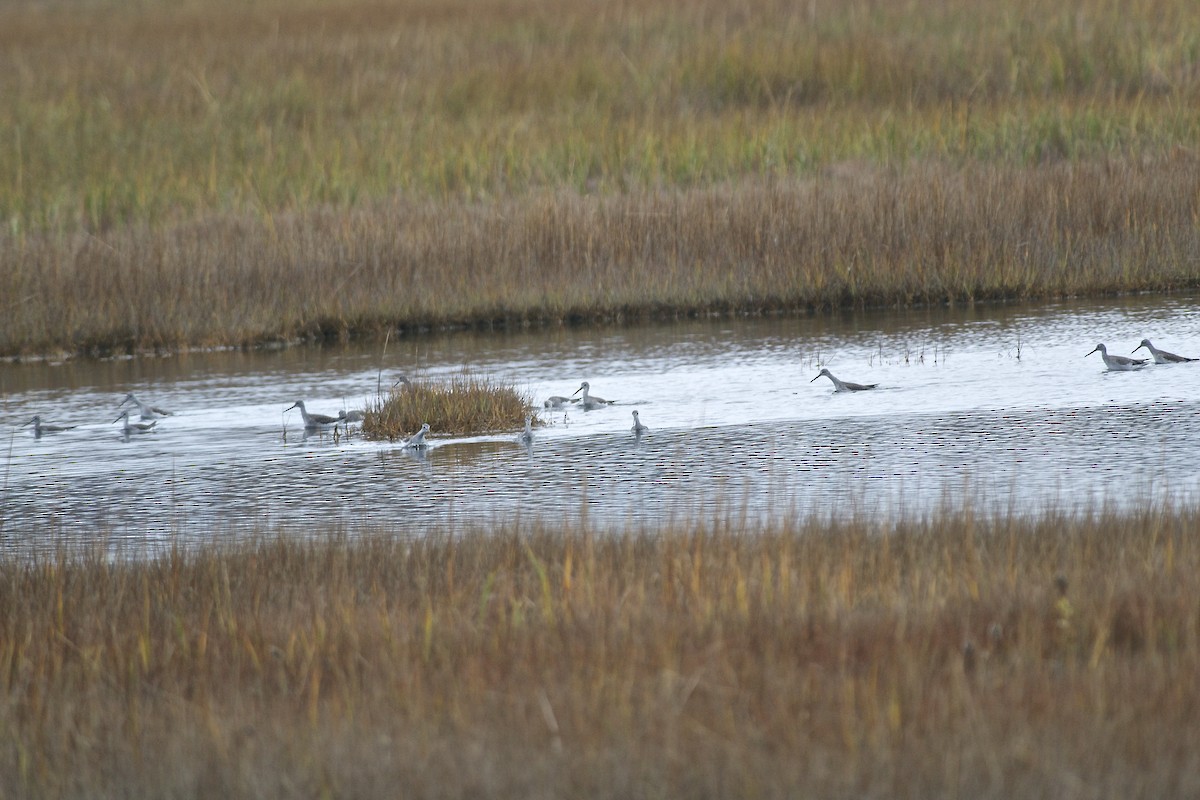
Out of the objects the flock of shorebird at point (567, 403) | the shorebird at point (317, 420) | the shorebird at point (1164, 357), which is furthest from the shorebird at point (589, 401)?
the shorebird at point (1164, 357)


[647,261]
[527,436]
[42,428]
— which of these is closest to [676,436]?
[527,436]

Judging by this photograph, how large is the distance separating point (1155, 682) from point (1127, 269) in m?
11.3

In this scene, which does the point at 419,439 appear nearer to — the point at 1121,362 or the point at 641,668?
the point at 1121,362

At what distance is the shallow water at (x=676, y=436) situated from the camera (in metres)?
7.82

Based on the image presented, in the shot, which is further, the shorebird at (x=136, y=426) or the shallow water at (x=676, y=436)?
the shorebird at (x=136, y=426)

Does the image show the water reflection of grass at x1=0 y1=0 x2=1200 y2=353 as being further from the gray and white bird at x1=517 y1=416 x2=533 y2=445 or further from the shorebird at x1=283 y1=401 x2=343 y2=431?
the gray and white bird at x1=517 y1=416 x2=533 y2=445

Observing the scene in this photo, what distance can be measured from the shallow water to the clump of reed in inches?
9.5

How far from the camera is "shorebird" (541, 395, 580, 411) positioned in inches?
418

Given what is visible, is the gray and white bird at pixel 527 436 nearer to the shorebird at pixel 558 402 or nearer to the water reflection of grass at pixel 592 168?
the shorebird at pixel 558 402

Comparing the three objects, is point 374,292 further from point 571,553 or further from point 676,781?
point 676,781

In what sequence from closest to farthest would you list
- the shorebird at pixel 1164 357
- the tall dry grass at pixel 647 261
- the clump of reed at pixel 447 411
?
the clump of reed at pixel 447 411 < the shorebird at pixel 1164 357 < the tall dry grass at pixel 647 261

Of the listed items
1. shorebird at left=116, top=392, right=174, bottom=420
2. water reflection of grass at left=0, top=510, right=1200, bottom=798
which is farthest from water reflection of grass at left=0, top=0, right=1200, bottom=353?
water reflection of grass at left=0, top=510, right=1200, bottom=798

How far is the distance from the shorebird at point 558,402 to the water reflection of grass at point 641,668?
425cm

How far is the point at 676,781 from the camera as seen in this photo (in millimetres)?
4012
